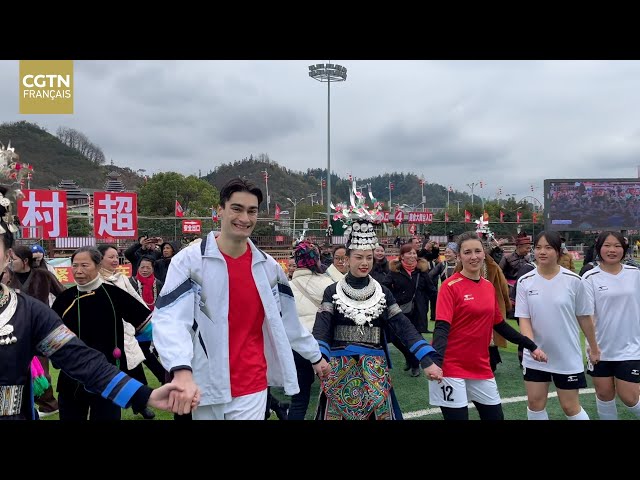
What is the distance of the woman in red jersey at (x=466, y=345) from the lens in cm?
399

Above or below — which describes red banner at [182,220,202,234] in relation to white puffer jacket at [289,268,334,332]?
above

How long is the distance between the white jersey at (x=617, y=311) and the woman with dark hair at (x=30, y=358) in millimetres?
3776

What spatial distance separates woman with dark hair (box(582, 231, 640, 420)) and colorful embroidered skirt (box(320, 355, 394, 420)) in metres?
2.00

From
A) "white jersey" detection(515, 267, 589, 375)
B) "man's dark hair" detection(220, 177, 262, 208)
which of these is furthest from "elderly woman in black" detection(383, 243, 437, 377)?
"man's dark hair" detection(220, 177, 262, 208)

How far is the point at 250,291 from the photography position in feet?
10.5

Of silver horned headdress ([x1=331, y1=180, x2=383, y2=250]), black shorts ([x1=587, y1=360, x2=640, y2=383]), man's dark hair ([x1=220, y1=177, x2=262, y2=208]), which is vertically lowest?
black shorts ([x1=587, y1=360, x2=640, y2=383])

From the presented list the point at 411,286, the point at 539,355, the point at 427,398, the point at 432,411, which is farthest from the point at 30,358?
the point at 411,286

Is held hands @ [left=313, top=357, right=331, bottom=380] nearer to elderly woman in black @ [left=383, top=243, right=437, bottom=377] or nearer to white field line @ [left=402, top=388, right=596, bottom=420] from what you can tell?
white field line @ [left=402, top=388, right=596, bottom=420]

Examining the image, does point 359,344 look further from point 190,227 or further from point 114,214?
point 190,227

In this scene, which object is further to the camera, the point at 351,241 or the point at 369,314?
the point at 351,241

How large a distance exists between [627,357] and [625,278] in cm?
66

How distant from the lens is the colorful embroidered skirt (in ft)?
12.7

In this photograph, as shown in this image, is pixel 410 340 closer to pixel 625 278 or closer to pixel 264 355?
pixel 264 355
